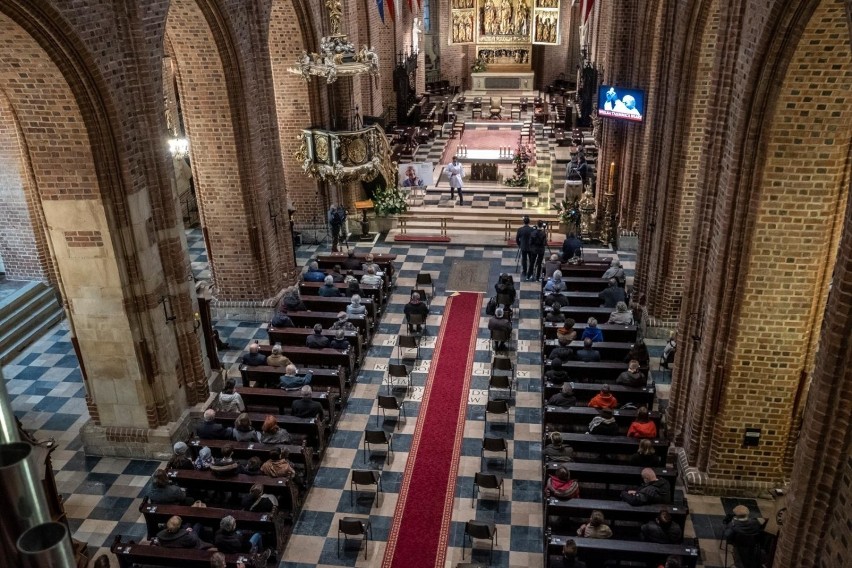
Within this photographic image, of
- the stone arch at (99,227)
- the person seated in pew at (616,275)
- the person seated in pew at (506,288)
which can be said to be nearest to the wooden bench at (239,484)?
the stone arch at (99,227)

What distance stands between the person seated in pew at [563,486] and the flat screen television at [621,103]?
10090mm

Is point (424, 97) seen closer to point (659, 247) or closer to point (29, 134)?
point (659, 247)

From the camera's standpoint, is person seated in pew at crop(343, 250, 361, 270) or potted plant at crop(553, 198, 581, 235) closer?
person seated in pew at crop(343, 250, 361, 270)

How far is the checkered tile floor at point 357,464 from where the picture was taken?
10719mm

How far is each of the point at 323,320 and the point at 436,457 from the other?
4.54m

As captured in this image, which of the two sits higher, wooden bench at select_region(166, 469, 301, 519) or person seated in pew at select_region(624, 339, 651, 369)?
person seated in pew at select_region(624, 339, 651, 369)

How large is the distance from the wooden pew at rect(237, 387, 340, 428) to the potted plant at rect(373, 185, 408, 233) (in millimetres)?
9827

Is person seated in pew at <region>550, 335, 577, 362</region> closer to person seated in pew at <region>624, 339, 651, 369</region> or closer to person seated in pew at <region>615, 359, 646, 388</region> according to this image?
person seated in pew at <region>624, 339, 651, 369</region>

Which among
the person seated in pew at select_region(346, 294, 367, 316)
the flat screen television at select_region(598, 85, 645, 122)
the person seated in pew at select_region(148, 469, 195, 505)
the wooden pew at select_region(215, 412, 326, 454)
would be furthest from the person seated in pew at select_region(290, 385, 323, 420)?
the flat screen television at select_region(598, 85, 645, 122)

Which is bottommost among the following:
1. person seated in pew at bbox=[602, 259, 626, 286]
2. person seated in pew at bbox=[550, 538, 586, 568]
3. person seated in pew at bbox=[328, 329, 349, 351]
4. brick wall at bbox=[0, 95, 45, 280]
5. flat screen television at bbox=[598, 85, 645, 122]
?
person seated in pew at bbox=[550, 538, 586, 568]

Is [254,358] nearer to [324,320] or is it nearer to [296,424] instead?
[296,424]

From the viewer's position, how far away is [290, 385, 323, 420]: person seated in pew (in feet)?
40.7

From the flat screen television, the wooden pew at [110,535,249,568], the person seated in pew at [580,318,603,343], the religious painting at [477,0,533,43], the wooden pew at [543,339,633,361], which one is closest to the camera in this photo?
the wooden pew at [110,535,249,568]

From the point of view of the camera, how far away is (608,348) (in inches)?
557
